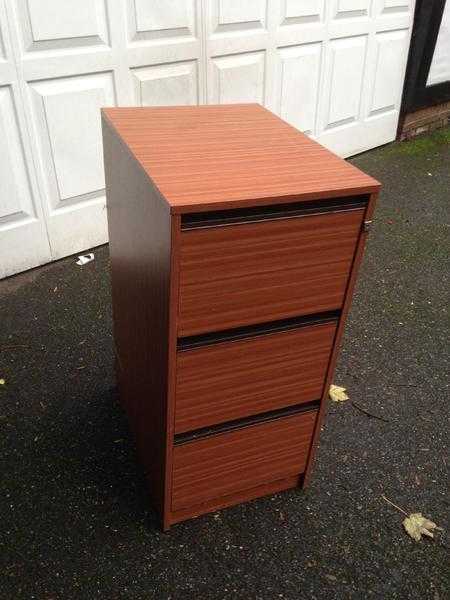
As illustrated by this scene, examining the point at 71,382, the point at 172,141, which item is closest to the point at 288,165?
the point at 172,141

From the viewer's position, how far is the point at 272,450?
154cm

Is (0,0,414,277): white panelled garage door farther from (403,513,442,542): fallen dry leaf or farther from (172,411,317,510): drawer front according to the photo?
(403,513,442,542): fallen dry leaf

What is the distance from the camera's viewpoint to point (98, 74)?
2613 mm

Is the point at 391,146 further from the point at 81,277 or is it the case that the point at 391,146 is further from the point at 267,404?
the point at 267,404

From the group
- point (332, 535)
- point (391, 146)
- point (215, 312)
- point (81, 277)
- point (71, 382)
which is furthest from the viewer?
point (391, 146)

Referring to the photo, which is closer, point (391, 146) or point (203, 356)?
point (203, 356)

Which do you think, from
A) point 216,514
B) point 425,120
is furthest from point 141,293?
point 425,120

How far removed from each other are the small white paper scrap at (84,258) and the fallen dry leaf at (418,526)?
204 cm

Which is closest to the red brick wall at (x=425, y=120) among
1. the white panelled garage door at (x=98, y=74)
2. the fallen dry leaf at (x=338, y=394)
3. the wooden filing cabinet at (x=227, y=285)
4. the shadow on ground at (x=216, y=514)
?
the white panelled garage door at (x=98, y=74)

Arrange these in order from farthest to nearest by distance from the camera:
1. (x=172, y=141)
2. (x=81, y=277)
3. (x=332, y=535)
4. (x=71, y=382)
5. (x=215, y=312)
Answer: (x=81, y=277)
(x=71, y=382)
(x=332, y=535)
(x=172, y=141)
(x=215, y=312)

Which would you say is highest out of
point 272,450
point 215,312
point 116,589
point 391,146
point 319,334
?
point 215,312

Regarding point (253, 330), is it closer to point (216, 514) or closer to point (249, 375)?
point (249, 375)

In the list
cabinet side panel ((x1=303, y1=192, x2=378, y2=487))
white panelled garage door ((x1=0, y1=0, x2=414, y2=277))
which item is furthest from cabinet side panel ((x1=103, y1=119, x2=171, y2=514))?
white panelled garage door ((x1=0, y1=0, x2=414, y2=277))

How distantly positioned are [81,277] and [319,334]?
1.75m
